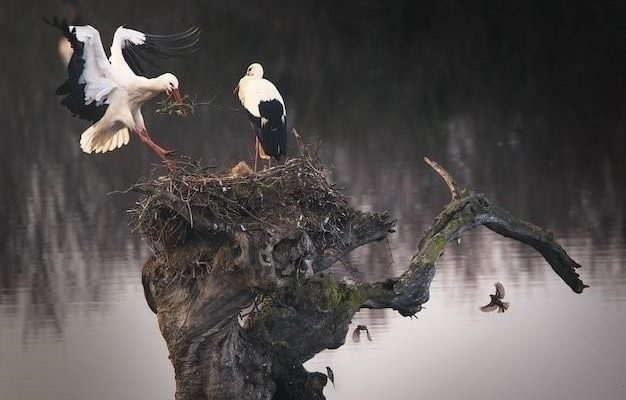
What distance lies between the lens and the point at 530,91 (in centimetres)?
2181

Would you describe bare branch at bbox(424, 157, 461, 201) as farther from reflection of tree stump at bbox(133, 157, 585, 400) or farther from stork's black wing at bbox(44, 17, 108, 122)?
stork's black wing at bbox(44, 17, 108, 122)

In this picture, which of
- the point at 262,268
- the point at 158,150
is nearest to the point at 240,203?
the point at 262,268

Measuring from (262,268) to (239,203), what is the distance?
0.35 meters

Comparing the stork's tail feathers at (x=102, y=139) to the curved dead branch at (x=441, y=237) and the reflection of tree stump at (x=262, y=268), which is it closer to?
the reflection of tree stump at (x=262, y=268)

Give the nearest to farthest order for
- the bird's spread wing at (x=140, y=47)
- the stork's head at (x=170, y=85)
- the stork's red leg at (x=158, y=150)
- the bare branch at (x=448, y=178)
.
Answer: the stork's red leg at (x=158, y=150), the bare branch at (x=448, y=178), the stork's head at (x=170, y=85), the bird's spread wing at (x=140, y=47)

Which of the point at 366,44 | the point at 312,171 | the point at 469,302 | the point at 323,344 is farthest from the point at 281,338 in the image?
the point at 366,44

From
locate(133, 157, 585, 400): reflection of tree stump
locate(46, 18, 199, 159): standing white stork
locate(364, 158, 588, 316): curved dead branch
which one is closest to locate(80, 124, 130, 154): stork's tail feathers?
locate(46, 18, 199, 159): standing white stork

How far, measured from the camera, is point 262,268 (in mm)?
7734

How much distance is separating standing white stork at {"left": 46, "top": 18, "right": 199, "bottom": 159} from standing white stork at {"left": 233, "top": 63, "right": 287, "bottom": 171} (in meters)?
0.51

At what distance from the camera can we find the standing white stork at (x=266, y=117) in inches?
356

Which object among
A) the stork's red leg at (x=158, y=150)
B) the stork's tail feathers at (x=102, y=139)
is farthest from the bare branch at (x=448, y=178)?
the stork's tail feathers at (x=102, y=139)

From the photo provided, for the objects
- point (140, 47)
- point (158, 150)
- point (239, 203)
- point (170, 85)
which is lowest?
point (239, 203)

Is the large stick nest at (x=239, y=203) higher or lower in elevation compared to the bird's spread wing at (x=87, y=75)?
lower

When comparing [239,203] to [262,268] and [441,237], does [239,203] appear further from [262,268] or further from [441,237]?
[441,237]
